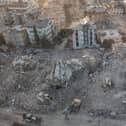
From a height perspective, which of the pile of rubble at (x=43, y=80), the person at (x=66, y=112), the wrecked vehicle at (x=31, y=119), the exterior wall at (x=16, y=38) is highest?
the exterior wall at (x=16, y=38)

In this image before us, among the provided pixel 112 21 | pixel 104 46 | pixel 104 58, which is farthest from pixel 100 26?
pixel 104 58

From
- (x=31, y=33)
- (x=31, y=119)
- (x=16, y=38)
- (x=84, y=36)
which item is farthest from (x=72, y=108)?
(x=16, y=38)

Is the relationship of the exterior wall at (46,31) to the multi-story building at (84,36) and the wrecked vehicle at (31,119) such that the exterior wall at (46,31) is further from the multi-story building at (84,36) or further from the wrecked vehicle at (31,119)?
the wrecked vehicle at (31,119)

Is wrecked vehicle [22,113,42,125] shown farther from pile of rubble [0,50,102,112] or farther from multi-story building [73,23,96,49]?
multi-story building [73,23,96,49]

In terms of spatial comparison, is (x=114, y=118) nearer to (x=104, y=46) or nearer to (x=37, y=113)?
(x=37, y=113)

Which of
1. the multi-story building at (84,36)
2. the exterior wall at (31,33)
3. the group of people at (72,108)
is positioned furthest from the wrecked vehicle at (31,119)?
the exterior wall at (31,33)

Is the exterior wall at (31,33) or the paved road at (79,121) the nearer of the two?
the paved road at (79,121)

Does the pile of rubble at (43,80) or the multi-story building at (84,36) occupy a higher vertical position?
the multi-story building at (84,36)
